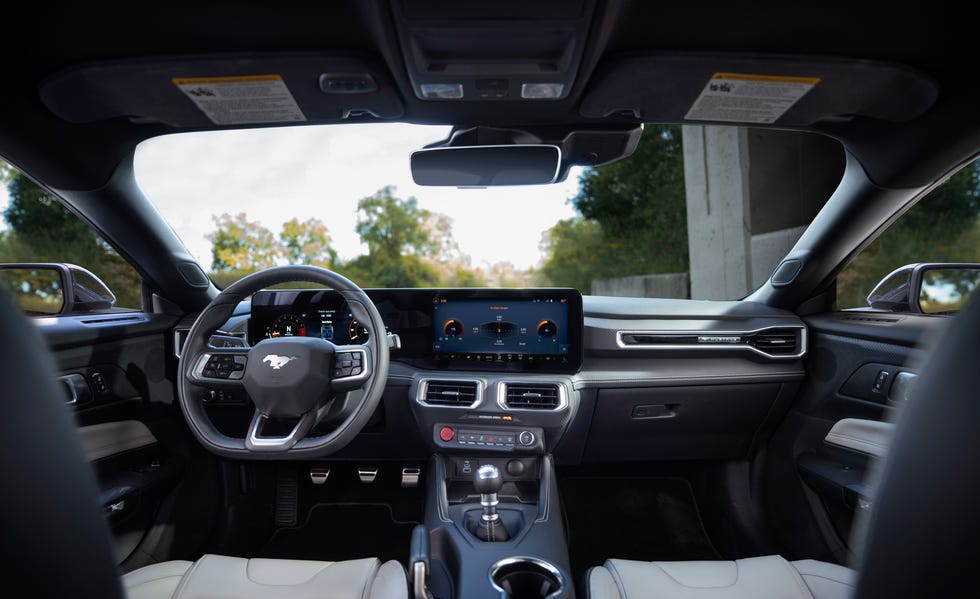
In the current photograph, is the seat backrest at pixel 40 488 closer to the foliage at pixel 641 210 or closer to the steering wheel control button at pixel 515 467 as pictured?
the steering wheel control button at pixel 515 467

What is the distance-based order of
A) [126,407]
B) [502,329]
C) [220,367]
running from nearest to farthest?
[220,367] < [126,407] < [502,329]

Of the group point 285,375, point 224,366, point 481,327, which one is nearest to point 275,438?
point 285,375

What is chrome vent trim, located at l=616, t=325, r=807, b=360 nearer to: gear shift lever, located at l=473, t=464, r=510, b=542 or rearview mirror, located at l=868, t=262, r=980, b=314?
rearview mirror, located at l=868, t=262, r=980, b=314

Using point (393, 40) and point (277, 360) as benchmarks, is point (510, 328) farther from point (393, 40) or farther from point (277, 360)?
point (393, 40)

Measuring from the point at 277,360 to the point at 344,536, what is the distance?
1.64 m

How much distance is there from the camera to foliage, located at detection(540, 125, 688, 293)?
8.77 meters

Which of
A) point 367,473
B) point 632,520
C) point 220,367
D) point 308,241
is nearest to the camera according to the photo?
point 220,367

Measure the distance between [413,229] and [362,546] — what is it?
5.68m

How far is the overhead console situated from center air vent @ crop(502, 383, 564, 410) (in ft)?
0.34

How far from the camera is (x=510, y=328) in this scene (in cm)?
276

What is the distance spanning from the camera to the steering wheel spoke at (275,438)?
6.27 feet

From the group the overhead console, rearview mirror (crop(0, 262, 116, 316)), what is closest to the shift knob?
the overhead console

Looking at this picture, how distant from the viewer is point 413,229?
27.1 ft

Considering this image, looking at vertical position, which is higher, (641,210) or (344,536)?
(641,210)
